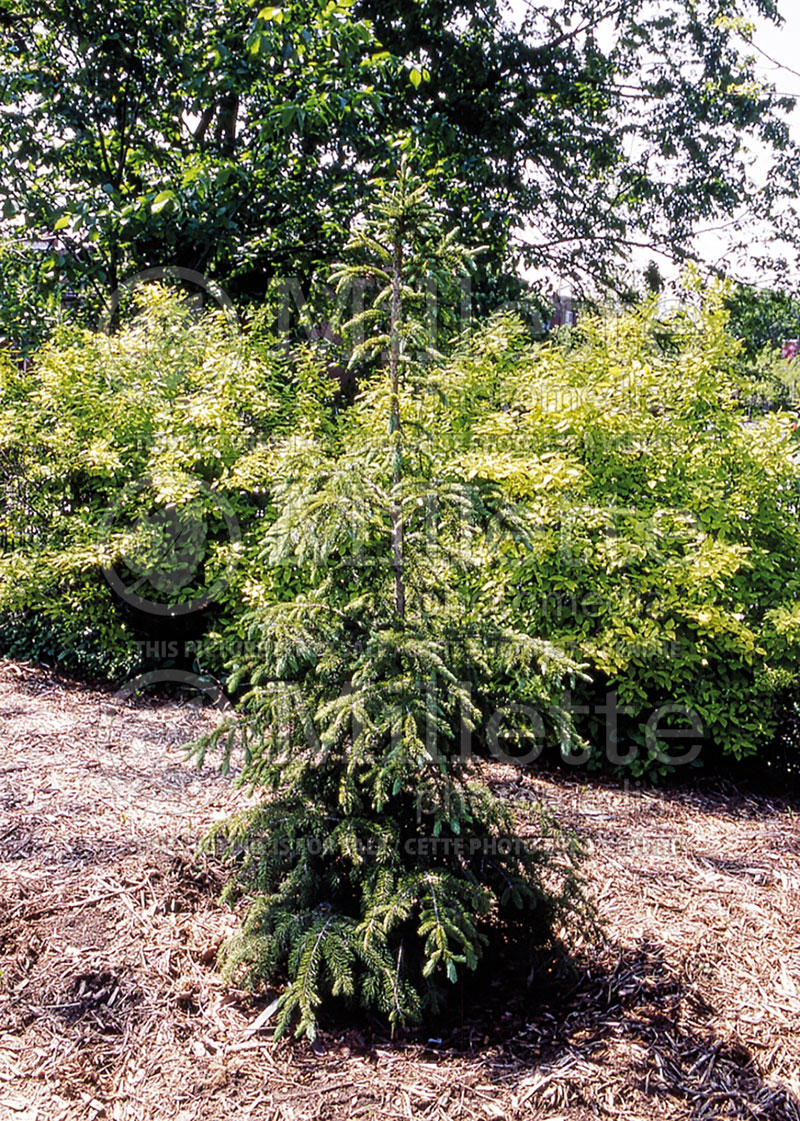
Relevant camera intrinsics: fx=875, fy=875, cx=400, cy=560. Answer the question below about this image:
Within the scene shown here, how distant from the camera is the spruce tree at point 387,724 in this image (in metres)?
2.26

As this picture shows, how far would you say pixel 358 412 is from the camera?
17.3ft

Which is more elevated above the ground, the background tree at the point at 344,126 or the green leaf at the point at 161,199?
the background tree at the point at 344,126

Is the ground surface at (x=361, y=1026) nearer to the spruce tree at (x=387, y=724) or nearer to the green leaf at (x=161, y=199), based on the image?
the spruce tree at (x=387, y=724)

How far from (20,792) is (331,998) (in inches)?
69.6

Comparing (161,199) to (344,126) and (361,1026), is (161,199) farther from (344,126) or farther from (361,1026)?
(361,1026)

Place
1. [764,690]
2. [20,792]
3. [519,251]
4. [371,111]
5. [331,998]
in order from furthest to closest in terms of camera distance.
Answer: [519,251], [371,111], [764,690], [20,792], [331,998]

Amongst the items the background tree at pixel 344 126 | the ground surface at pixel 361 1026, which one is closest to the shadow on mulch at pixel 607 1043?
the ground surface at pixel 361 1026

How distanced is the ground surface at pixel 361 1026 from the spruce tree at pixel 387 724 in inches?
6.0

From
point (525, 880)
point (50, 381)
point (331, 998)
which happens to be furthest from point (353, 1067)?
point (50, 381)

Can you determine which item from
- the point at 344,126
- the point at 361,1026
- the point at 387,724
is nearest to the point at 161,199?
the point at 344,126

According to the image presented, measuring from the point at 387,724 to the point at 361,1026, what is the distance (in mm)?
861

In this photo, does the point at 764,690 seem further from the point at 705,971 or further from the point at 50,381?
the point at 50,381

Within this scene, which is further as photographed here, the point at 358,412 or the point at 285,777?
the point at 358,412

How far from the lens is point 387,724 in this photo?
2232mm
